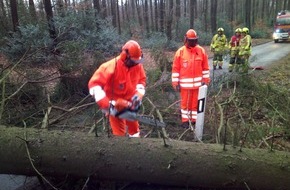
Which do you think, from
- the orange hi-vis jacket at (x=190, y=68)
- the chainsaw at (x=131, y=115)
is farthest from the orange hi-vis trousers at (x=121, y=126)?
the orange hi-vis jacket at (x=190, y=68)

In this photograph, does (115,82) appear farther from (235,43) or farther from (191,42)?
(235,43)

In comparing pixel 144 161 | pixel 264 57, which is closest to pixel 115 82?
pixel 144 161

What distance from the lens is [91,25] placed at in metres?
14.5

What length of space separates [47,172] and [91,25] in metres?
12.3

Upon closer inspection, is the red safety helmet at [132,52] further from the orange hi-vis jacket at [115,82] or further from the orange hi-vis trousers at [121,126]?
the orange hi-vis trousers at [121,126]

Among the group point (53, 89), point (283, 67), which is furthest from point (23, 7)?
point (283, 67)

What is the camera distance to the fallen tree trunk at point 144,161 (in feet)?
8.95

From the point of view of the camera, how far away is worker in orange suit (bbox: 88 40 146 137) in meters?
3.42

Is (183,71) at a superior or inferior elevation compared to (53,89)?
superior

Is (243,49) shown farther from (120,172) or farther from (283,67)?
(120,172)

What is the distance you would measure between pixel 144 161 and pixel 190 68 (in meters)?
2.81

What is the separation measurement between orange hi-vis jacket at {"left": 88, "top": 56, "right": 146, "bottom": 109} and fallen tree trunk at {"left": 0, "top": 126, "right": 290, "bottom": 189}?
21.0 inches

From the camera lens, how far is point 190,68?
5.31 meters

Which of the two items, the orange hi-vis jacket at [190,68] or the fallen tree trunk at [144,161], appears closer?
the fallen tree trunk at [144,161]
